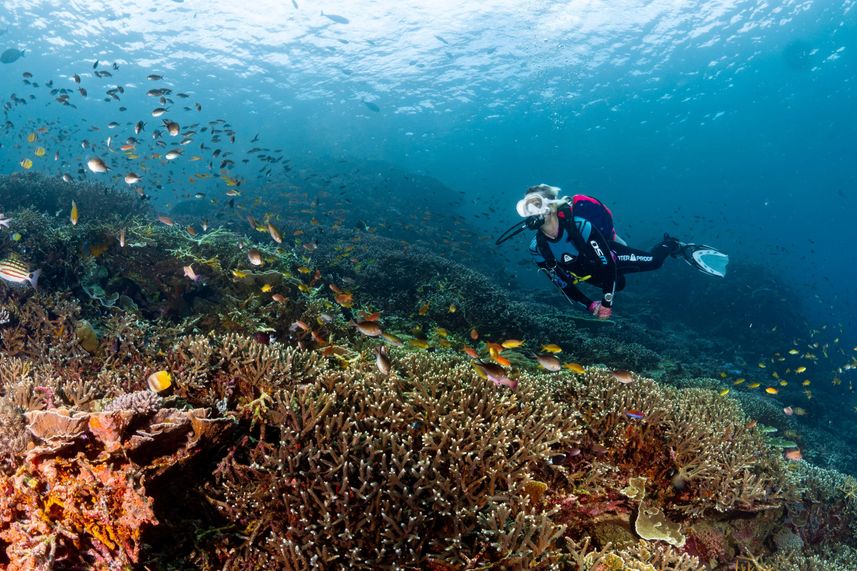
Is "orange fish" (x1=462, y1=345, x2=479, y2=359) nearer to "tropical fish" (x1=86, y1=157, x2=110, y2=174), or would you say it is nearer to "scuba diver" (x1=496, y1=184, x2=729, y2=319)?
"scuba diver" (x1=496, y1=184, x2=729, y2=319)

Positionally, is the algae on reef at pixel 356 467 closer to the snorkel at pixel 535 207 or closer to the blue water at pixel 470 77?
the snorkel at pixel 535 207

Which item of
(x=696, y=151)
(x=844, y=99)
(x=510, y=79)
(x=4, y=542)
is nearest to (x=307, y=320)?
(x=4, y=542)

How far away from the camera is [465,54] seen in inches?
1432

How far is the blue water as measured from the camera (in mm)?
29891

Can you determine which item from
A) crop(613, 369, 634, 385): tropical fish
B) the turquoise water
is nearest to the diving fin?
crop(613, 369, 634, 385): tropical fish

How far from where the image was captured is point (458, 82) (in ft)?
143

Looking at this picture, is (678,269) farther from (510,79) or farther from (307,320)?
(307,320)

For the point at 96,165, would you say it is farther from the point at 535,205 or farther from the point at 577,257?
the point at 577,257

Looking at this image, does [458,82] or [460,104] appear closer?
[458,82]

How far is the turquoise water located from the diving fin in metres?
10.0

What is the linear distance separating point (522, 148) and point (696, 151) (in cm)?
3642

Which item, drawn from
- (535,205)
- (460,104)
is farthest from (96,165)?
(460,104)

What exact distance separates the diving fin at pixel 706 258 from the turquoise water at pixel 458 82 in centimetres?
1003

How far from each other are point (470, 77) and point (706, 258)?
39.5 m
